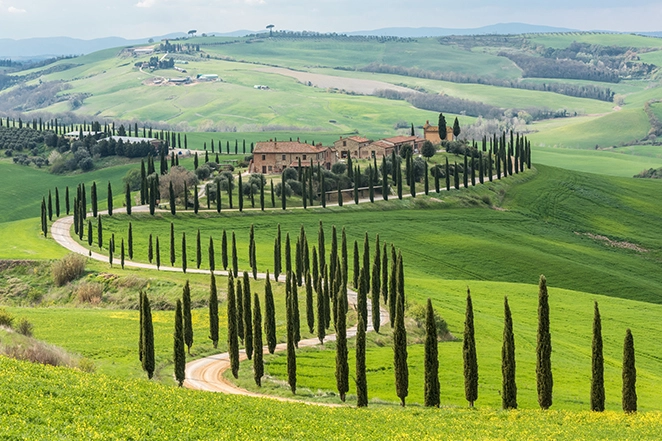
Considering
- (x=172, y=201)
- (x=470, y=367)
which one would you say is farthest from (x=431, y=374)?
(x=172, y=201)

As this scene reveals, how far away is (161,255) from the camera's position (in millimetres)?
113750

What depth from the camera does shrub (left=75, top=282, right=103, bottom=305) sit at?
9700cm

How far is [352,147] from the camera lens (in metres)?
192

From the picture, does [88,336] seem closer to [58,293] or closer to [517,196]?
[58,293]

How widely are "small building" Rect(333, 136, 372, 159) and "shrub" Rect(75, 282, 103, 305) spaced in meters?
97.5

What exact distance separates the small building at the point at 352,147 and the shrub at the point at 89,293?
9751cm

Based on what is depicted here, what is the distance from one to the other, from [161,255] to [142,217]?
2129 centimetres

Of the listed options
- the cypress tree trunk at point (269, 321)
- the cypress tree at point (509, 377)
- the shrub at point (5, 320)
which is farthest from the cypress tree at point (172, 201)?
the cypress tree at point (509, 377)

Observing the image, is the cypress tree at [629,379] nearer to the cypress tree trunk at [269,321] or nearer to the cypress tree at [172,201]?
the cypress tree trunk at [269,321]

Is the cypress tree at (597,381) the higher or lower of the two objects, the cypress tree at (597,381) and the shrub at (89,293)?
the higher

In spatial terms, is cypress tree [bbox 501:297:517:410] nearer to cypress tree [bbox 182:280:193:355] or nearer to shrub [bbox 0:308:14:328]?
cypress tree [bbox 182:280:193:355]

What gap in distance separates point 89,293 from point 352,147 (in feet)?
334

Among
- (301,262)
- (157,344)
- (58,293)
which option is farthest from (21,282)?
(157,344)

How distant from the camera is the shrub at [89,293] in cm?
9700
